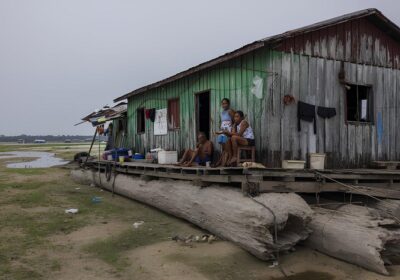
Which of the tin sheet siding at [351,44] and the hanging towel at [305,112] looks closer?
the hanging towel at [305,112]

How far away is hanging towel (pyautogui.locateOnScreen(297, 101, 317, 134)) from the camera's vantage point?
10188 mm

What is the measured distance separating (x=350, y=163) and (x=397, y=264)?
3892 mm

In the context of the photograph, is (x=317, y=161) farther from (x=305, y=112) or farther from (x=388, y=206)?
(x=388, y=206)

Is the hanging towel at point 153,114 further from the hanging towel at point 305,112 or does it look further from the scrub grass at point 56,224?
the hanging towel at point 305,112

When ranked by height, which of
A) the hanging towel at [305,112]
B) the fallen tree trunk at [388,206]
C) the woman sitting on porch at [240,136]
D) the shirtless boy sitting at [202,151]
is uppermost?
the hanging towel at [305,112]

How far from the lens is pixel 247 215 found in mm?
7797

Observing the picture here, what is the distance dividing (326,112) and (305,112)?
0.81 m

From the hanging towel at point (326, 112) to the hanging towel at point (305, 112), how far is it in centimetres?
24

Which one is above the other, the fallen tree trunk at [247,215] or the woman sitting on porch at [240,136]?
the woman sitting on porch at [240,136]

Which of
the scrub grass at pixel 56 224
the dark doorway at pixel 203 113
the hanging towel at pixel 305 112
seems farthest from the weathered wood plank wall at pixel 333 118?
the scrub grass at pixel 56 224

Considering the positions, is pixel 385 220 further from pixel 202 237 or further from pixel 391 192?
pixel 202 237

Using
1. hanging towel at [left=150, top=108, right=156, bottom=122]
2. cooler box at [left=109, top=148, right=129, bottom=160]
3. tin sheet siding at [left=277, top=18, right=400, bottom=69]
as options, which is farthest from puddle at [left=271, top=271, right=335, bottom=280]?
cooler box at [left=109, top=148, right=129, bottom=160]

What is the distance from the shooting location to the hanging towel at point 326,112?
417 inches

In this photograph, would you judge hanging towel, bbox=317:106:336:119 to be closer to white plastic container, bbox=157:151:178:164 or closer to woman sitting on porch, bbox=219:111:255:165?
woman sitting on porch, bbox=219:111:255:165
